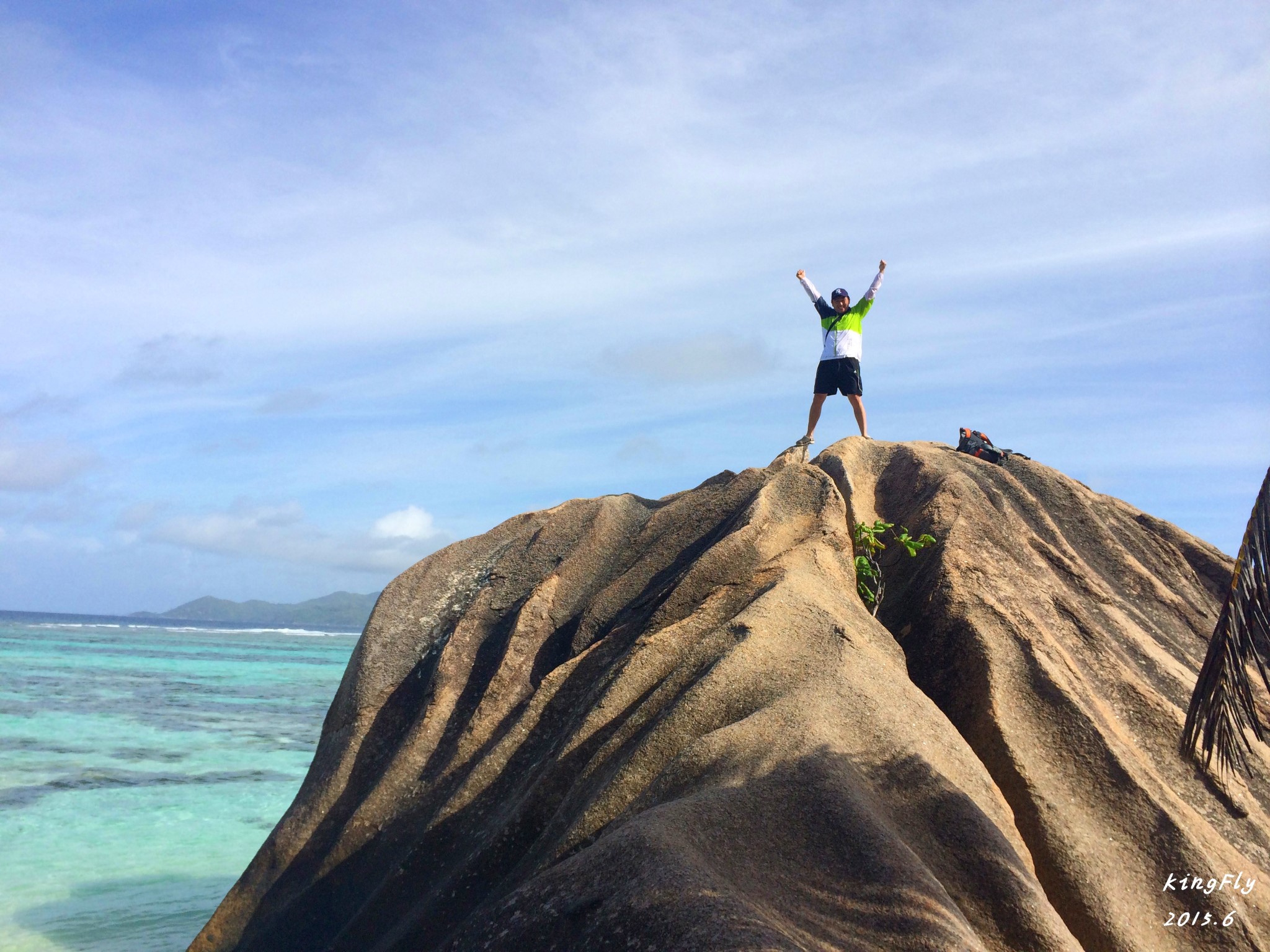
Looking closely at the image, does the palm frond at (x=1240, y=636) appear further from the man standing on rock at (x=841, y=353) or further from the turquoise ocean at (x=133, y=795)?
the turquoise ocean at (x=133, y=795)

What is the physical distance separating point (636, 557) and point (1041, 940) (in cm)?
444

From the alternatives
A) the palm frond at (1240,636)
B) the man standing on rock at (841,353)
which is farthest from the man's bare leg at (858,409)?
the palm frond at (1240,636)

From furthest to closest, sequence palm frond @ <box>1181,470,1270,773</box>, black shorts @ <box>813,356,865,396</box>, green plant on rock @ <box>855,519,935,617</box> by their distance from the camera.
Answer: black shorts @ <box>813,356,865,396</box>
green plant on rock @ <box>855,519,935,617</box>
palm frond @ <box>1181,470,1270,773</box>

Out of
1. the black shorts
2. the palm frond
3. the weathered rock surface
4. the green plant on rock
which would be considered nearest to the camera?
the weathered rock surface

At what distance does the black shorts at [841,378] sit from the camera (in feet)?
33.3

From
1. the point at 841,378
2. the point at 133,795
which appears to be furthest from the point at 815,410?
the point at 133,795

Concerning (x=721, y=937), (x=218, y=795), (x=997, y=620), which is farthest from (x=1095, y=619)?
(x=218, y=795)

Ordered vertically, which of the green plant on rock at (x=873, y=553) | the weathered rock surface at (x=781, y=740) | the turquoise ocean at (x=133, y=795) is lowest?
the turquoise ocean at (x=133, y=795)

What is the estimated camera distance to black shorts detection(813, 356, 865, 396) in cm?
1014

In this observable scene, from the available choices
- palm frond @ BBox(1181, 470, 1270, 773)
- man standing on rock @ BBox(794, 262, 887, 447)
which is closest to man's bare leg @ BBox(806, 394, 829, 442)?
man standing on rock @ BBox(794, 262, 887, 447)

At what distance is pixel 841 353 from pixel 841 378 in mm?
264

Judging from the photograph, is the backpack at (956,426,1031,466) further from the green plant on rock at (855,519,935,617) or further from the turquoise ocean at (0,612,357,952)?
the turquoise ocean at (0,612,357,952)

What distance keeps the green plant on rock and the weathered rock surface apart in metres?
0.13

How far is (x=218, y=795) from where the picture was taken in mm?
15164
